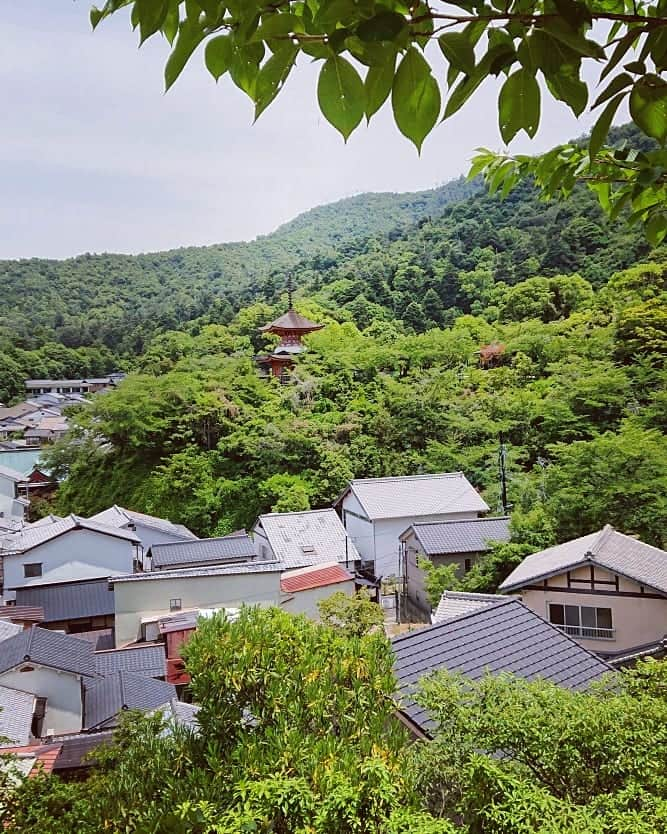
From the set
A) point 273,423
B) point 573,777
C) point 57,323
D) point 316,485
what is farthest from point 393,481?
point 57,323

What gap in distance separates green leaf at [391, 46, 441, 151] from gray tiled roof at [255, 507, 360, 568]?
12877mm

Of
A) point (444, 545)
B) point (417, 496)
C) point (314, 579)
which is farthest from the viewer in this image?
point (417, 496)

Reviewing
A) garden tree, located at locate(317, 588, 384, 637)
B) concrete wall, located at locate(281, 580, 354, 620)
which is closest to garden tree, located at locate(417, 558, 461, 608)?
concrete wall, located at locate(281, 580, 354, 620)

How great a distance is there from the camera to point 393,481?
47.9ft

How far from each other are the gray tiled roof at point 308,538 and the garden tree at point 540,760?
9960 mm

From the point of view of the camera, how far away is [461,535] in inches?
473

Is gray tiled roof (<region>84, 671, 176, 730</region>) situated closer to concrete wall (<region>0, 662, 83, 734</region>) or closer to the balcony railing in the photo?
concrete wall (<region>0, 662, 83, 734</region>)

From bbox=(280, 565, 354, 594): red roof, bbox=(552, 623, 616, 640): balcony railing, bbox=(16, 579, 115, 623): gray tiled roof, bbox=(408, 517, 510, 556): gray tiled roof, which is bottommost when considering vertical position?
bbox=(16, 579, 115, 623): gray tiled roof

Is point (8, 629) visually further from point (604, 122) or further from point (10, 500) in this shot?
point (604, 122)

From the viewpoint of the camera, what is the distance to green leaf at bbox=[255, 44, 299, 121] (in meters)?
0.54

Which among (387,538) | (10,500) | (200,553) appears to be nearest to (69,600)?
(200,553)

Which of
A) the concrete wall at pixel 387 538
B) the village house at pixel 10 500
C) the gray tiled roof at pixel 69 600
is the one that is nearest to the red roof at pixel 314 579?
the concrete wall at pixel 387 538

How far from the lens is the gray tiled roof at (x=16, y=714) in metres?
6.29

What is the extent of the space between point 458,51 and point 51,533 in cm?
1372
